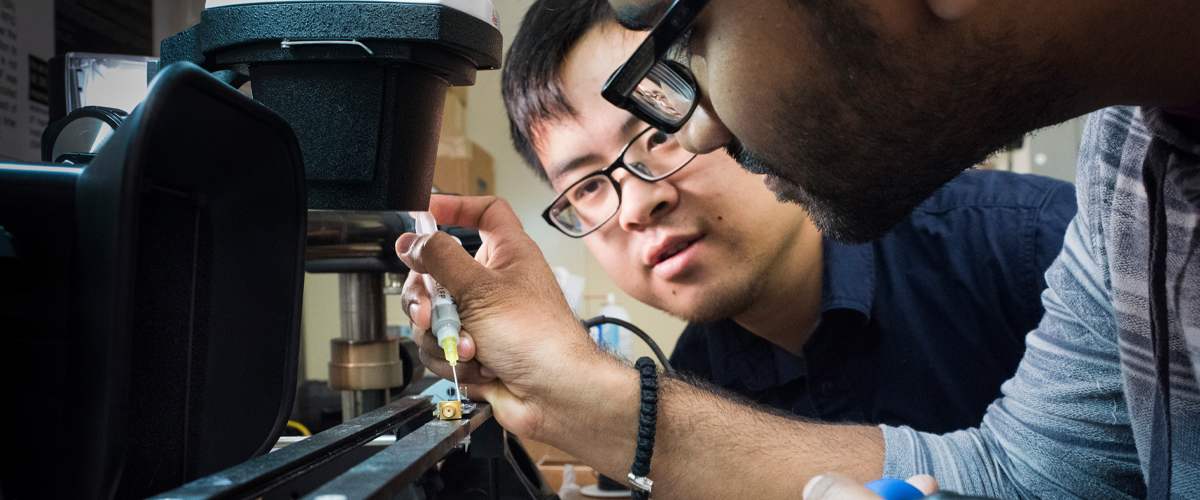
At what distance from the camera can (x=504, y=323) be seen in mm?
741

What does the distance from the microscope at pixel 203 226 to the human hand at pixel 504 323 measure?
15 cm

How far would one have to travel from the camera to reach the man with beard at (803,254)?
1.14 metres

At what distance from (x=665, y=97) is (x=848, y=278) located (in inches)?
22.4

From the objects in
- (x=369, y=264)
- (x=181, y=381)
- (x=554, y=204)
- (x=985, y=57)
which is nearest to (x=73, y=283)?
(x=181, y=381)

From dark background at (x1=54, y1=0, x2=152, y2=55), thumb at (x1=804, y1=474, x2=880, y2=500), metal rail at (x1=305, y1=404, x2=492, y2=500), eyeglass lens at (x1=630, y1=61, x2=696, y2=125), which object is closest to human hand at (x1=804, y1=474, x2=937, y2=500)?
thumb at (x1=804, y1=474, x2=880, y2=500)

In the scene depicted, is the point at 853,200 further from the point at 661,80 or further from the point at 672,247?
the point at 672,247

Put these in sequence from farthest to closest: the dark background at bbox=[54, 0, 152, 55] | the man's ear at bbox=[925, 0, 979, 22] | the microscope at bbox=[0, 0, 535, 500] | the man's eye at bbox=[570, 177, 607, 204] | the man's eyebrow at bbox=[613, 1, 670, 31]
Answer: the man's eye at bbox=[570, 177, 607, 204], the dark background at bbox=[54, 0, 152, 55], the man's eyebrow at bbox=[613, 1, 670, 31], the man's ear at bbox=[925, 0, 979, 22], the microscope at bbox=[0, 0, 535, 500]

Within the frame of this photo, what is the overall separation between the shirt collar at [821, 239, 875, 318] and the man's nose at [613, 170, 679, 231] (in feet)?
1.03

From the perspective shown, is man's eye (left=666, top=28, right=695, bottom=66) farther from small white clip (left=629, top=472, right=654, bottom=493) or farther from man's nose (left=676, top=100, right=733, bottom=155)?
small white clip (left=629, top=472, right=654, bottom=493)

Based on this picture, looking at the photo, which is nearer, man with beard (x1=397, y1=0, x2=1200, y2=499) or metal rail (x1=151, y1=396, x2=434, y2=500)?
metal rail (x1=151, y1=396, x2=434, y2=500)

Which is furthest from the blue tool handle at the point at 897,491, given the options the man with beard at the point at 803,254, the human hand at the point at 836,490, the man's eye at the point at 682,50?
the man with beard at the point at 803,254

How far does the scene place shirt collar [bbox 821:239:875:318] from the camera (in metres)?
1.17

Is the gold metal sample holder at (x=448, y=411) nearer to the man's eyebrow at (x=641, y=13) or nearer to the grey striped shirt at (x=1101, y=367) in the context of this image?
the man's eyebrow at (x=641, y=13)

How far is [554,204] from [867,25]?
0.84 metres
